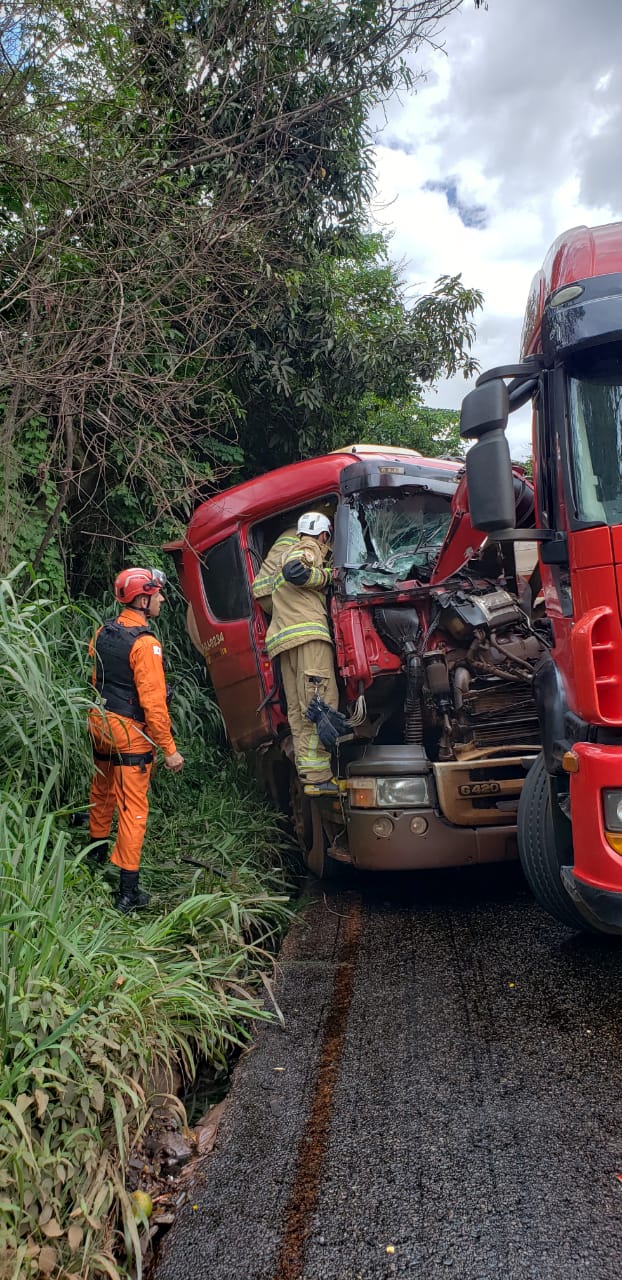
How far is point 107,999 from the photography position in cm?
285

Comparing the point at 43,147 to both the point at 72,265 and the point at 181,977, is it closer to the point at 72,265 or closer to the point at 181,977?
the point at 72,265

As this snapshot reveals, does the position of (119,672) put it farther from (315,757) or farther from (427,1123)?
(427,1123)

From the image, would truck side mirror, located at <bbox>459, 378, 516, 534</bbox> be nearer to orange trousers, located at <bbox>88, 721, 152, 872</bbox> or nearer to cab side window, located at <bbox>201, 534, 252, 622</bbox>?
orange trousers, located at <bbox>88, 721, 152, 872</bbox>

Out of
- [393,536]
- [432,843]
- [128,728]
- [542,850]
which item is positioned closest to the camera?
[542,850]

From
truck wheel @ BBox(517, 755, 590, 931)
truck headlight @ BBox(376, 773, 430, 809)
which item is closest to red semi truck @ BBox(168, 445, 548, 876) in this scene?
truck headlight @ BBox(376, 773, 430, 809)

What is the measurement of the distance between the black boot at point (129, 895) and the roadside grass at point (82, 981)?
8 cm

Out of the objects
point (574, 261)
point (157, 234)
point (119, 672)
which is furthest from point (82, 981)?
point (157, 234)

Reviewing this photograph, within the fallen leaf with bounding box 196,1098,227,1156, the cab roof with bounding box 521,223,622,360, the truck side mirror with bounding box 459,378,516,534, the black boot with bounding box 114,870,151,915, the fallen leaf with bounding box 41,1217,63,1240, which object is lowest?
the fallen leaf with bounding box 196,1098,227,1156

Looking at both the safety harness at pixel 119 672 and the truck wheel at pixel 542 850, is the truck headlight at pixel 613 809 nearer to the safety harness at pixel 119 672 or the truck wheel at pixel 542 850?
the truck wheel at pixel 542 850

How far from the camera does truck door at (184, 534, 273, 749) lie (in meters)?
5.88

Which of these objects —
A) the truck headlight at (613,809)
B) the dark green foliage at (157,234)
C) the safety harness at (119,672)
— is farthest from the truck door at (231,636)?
the truck headlight at (613,809)

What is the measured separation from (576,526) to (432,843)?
1972mm

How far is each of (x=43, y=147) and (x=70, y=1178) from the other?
5589mm

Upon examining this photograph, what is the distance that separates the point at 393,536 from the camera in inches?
209
